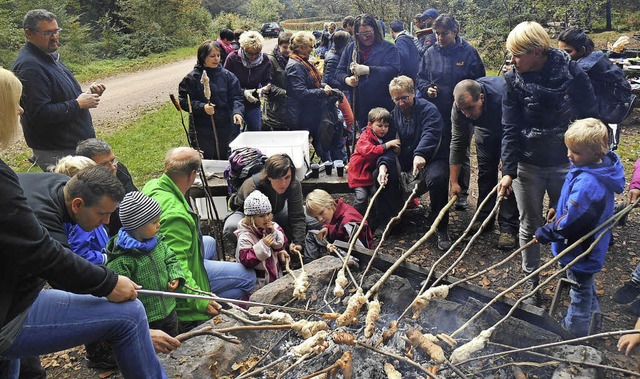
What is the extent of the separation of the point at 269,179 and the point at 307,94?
6.96 feet

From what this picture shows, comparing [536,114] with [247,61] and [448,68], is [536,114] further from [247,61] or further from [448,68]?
[247,61]

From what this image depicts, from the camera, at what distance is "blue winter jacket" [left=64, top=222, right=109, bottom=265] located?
2.95 m

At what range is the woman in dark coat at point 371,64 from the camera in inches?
217

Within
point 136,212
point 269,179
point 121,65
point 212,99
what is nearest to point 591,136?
point 269,179

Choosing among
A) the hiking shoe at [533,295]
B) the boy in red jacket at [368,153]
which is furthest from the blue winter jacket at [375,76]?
the hiking shoe at [533,295]

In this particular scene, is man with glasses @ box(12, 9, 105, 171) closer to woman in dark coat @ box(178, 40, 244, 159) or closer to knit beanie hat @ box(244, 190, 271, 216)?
woman in dark coat @ box(178, 40, 244, 159)

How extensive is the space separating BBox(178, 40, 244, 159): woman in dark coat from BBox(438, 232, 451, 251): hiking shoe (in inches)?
105

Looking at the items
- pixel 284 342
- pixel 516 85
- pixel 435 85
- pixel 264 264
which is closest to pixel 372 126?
pixel 435 85

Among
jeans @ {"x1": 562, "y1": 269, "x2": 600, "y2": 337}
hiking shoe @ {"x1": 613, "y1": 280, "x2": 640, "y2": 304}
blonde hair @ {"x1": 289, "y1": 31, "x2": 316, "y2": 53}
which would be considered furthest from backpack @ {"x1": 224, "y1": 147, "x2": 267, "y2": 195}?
hiking shoe @ {"x1": 613, "y1": 280, "x2": 640, "y2": 304}

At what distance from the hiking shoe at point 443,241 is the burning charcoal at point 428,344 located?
2.12 metres

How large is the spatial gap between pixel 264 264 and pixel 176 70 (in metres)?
15.8

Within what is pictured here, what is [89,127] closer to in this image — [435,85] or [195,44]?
[435,85]

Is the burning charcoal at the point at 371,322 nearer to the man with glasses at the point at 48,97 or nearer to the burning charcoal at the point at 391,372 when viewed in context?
the burning charcoal at the point at 391,372

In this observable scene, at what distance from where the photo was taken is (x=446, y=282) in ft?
10.5
